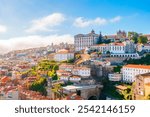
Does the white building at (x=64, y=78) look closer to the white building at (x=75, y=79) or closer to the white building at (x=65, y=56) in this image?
the white building at (x=75, y=79)

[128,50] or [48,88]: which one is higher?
[128,50]

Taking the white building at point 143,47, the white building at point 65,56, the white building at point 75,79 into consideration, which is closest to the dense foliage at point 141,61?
the white building at point 143,47

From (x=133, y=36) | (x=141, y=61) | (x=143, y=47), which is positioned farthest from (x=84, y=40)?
(x=141, y=61)

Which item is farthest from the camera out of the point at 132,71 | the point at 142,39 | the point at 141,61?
the point at 142,39

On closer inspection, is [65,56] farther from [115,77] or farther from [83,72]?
[115,77]

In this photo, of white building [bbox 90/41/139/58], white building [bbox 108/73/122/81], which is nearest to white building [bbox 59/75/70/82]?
white building [bbox 108/73/122/81]

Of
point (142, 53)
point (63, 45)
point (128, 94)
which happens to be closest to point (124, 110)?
point (128, 94)

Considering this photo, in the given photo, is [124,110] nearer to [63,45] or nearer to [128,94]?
[128,94]
